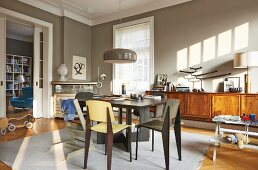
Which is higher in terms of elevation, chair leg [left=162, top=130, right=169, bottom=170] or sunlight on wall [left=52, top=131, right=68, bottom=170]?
chair leg [left=162, top=130, right=169, bottom=170]

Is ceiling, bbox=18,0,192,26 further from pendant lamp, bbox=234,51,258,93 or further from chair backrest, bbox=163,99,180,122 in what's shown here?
chair backrest, bbox=163,99,180,122

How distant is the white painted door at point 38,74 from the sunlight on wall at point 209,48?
4.53 meters

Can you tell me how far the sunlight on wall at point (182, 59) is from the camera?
4.55 m

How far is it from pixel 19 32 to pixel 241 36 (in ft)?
25.9

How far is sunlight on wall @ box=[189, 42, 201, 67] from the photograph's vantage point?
14.3 feet

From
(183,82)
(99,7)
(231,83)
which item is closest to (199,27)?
(183,82)

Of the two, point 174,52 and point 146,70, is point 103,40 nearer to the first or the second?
point 146,70

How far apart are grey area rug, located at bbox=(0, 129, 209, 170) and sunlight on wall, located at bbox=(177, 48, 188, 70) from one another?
6.48 ft

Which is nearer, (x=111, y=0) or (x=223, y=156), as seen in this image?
(x=223, y=156)

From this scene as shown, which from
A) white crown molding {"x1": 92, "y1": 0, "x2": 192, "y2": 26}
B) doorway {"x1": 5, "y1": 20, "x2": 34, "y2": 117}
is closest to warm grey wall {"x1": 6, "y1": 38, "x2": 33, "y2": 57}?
doorway {"x1": 5, "y1": 20, "x2": 34, "y2": 117}

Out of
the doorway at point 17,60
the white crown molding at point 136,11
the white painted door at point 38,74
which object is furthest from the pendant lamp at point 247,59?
the doorway at point 17,60

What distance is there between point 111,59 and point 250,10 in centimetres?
317

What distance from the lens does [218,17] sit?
4117 millimetres

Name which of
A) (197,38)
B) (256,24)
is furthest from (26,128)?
(256,24)
